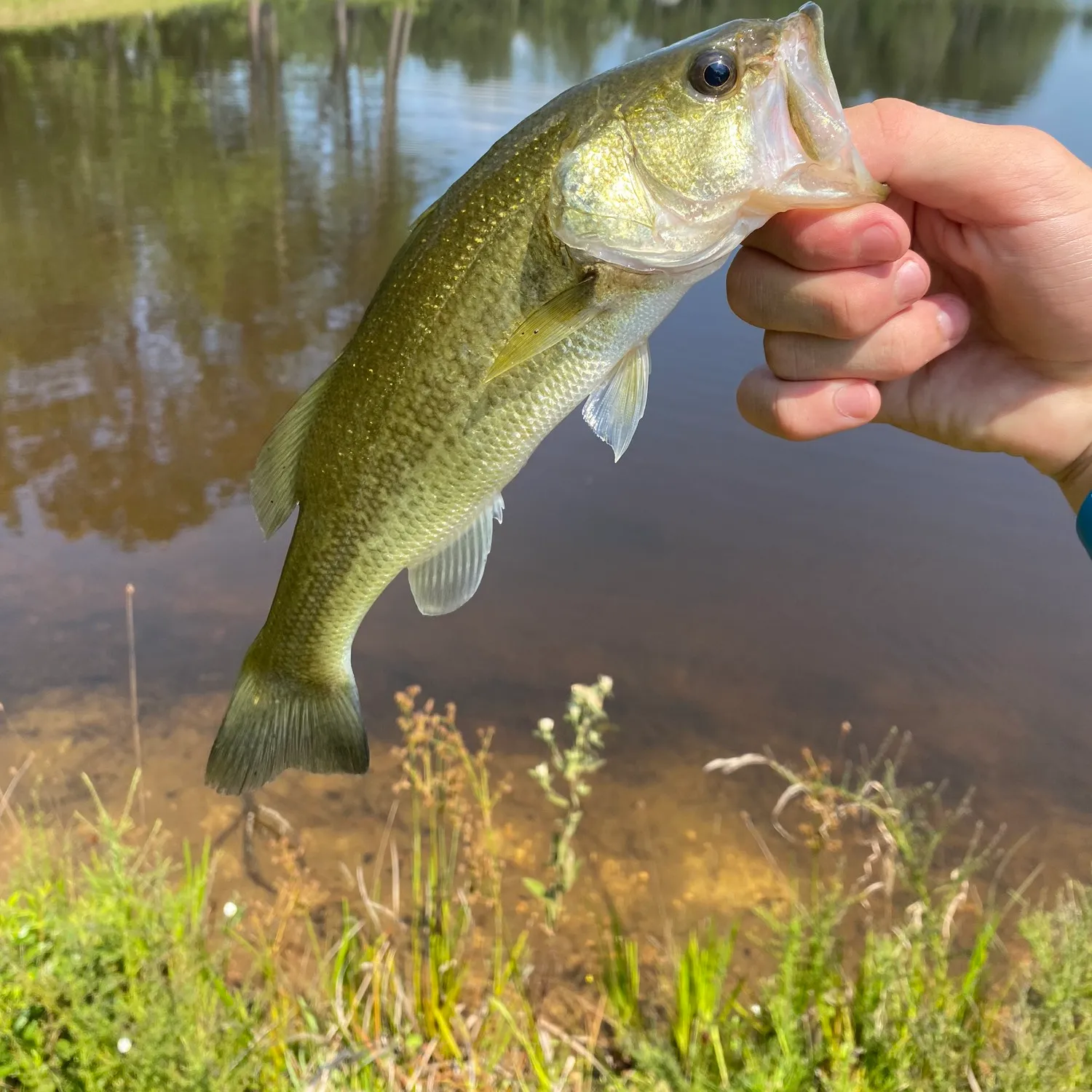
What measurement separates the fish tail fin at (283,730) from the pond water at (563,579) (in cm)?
222

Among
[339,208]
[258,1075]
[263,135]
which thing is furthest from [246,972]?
[263,135]

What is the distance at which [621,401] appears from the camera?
1960mm

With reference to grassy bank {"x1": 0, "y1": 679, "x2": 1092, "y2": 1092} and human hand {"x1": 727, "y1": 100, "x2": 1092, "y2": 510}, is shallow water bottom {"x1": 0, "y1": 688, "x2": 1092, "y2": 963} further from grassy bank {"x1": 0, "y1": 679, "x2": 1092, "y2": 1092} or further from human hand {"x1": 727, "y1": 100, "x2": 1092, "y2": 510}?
human hand {"x1": 727, "y1": 100, "x2": 1092, "y2": 510}

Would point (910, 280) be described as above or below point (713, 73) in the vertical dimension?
below

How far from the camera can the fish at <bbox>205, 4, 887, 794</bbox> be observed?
1713 millimetres

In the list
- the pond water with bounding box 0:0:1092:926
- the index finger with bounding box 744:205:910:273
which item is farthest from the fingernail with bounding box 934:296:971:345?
the pond water with bounding box 0:0:1092:926

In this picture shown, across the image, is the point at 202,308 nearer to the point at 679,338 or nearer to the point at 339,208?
the point at 339,208

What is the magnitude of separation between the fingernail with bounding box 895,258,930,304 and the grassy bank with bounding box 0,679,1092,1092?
4.41ft

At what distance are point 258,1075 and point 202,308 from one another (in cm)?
888

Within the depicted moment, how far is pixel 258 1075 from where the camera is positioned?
2.49 meters

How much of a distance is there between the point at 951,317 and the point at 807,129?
2.43 ft

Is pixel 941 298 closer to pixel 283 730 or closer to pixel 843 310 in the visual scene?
pixel 843 310

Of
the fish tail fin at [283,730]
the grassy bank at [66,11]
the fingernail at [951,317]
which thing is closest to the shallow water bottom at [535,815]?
the fish tail fin at [283,730]

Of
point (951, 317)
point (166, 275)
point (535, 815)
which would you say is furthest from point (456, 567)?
point (166, 275)
